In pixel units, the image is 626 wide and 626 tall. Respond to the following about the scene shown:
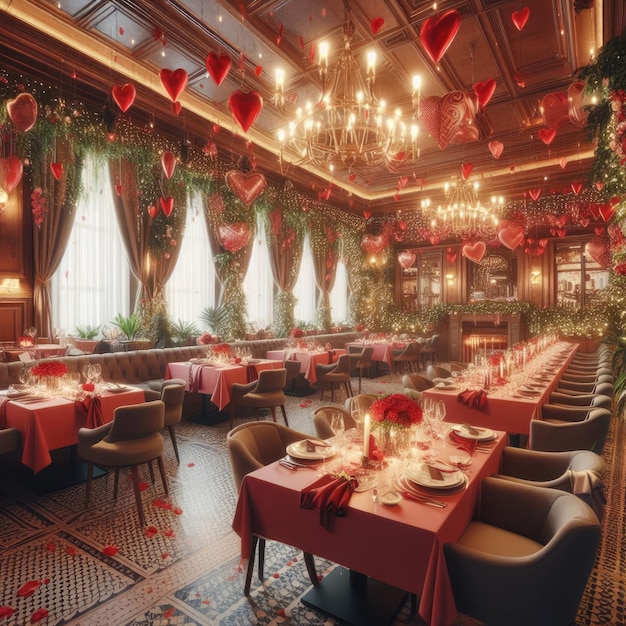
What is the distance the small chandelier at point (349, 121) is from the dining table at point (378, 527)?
2651 mm

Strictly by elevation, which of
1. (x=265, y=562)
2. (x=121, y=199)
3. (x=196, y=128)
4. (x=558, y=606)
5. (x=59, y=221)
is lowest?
(x=265, y=562)

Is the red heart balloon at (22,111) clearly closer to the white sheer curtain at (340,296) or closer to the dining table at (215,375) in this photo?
the dining table at (215,375)

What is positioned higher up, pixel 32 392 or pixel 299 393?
pixel 32 392

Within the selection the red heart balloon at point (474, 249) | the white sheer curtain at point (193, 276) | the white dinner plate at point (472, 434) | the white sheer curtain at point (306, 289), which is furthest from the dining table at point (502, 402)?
the white sheer curtain at point (306, 289)

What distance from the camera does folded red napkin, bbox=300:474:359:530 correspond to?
169 centimetres

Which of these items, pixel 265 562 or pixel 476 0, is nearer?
pixel 265 562

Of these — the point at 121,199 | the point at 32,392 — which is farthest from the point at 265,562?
the point at 121,199

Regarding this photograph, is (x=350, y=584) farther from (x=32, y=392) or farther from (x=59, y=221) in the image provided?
(x=59, y=221)

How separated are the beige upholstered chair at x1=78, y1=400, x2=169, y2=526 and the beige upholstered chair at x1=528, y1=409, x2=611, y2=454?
9.03ft

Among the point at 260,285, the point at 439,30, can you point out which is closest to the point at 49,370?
the point at 439,30

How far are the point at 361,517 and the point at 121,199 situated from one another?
25.4 feet

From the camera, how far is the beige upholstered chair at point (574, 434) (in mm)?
3004

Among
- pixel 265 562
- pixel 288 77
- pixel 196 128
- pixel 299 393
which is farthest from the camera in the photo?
pixel 299 393

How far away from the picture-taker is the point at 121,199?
7.86 metres
